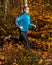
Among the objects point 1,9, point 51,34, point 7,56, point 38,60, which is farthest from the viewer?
point 1,9

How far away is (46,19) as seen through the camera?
14805 millimetres

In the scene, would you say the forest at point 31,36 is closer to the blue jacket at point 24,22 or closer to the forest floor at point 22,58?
the forest floor at point 22,58

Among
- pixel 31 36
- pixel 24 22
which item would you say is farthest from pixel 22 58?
pixel 31 36

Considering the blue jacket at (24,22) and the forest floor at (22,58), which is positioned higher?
the blue jacket at (24,22)

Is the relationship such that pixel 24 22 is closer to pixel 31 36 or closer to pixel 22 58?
pixel 22 58

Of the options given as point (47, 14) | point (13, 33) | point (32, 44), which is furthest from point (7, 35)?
point (47, 14)

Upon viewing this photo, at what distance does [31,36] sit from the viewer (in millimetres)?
14633

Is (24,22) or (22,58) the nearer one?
(22,58)

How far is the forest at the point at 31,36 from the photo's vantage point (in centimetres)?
1100

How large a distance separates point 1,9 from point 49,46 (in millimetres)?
3839

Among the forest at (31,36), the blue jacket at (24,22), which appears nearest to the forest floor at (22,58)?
the forest at (31,36)

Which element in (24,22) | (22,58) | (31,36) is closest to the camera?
(22,58)

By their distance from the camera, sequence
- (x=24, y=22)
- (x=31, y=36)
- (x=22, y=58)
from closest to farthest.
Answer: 1. (x=22, y=58)
2. (x=24, y=22)
3. (x=31, y=36)

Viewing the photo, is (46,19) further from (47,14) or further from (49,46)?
(49,46)
